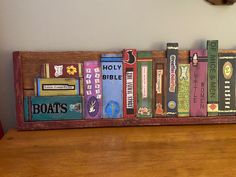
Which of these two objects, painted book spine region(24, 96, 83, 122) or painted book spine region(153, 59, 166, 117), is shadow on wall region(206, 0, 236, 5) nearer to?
painted book spine region(153, 59, 166, 117)

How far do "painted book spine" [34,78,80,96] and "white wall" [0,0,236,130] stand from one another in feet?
0.34

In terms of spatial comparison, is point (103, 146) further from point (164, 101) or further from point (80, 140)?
point (164, 101)

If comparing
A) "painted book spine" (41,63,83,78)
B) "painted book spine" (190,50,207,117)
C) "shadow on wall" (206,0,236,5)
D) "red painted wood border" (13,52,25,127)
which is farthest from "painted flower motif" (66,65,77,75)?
"shadow on wall" (206,0,236,5)

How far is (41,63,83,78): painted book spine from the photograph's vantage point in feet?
3.17

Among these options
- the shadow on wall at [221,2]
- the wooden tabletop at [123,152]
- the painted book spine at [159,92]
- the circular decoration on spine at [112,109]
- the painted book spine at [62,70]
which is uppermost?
the shadow on wall at [221,2]

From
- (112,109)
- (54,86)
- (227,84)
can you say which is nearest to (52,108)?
(54,86)

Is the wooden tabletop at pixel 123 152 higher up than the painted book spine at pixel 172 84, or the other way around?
the painted book spine at pixel 172 84

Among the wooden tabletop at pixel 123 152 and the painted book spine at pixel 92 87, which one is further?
the painted book spine at pixel 92 87

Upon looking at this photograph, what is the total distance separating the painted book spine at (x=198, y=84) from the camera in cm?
100

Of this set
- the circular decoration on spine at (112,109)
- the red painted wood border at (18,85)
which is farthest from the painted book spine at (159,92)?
the red painted wood border at (18,85)

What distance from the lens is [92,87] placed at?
981mm

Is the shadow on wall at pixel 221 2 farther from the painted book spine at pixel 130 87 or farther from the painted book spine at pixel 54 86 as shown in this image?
the painted book spine at pixel 54 86

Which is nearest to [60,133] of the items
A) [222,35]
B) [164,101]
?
[164,101]

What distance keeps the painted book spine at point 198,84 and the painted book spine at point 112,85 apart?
0.22m
